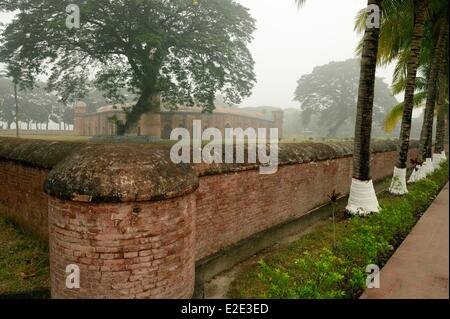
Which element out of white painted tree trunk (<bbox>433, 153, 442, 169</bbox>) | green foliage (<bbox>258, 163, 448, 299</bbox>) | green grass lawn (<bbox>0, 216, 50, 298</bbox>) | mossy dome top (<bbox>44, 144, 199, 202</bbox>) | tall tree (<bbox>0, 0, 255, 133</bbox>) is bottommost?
green grass lawn (<bbox>0, 216, 50, 298</bbox>)

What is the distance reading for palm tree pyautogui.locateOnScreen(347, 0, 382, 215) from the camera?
22.7 feet

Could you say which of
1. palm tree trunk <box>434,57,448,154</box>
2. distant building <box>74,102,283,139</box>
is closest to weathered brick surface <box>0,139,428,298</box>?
palm tree trunk <box>434,57,448,154</box>

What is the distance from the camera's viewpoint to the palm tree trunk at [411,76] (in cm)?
927

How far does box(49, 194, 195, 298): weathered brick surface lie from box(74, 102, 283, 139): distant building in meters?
32.4

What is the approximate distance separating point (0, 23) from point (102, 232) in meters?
24.2

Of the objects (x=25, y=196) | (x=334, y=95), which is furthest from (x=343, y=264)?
(x=334, y=95)

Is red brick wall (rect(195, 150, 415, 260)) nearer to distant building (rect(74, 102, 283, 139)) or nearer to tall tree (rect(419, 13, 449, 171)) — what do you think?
tall tree (rect(419, 13, 449, 171))

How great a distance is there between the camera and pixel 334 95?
57.9m

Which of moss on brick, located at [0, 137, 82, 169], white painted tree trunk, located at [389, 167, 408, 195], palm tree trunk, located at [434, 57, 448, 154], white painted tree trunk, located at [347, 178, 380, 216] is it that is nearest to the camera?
moss on brick, located at [0, 137, 82, 169]

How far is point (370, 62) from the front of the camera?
6891mm

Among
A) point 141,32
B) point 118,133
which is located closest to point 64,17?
point 141,32

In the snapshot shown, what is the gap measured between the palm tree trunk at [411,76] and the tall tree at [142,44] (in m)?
13.4

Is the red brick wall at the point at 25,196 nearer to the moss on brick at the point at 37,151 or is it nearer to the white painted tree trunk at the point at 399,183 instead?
the moss on brick at the point at 37,151
